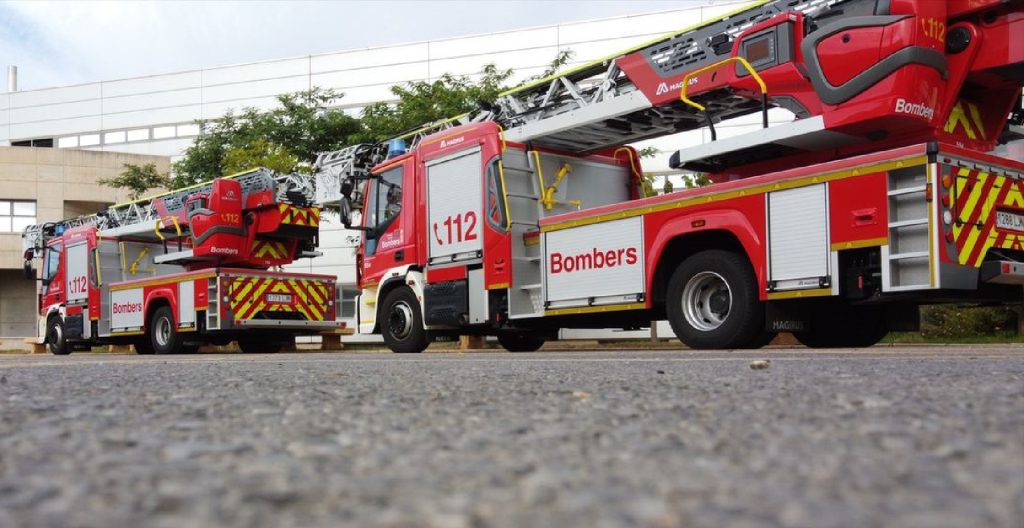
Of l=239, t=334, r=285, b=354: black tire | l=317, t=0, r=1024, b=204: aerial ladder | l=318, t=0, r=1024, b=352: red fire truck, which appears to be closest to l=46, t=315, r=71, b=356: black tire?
l=239, t=334, r=285, b=354: black tire

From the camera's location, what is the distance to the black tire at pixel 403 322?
41.0 feet

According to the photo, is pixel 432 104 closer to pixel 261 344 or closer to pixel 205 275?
pixel 261 344

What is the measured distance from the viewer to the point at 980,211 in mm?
7648

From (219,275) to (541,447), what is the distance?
50.3 ft

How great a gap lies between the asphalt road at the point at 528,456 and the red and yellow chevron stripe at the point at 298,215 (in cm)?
1395

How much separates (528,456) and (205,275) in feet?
52.0

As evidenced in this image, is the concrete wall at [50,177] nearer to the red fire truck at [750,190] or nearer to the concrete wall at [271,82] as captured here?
the concrete wall at [271,82]

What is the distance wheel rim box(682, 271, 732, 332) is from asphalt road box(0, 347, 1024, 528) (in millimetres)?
5229

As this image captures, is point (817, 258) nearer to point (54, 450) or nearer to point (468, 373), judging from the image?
point (468, 373)

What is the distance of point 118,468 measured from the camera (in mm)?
1873

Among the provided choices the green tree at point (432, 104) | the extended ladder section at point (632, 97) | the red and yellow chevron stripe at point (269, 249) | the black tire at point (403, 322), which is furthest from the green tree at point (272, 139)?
the extended ladder section at point (632, 97)

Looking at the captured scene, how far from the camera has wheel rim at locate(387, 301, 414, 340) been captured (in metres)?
12.7

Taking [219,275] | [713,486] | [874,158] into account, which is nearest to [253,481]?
[713,486]

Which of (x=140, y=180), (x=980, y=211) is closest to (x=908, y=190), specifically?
(x=980, y=211)
